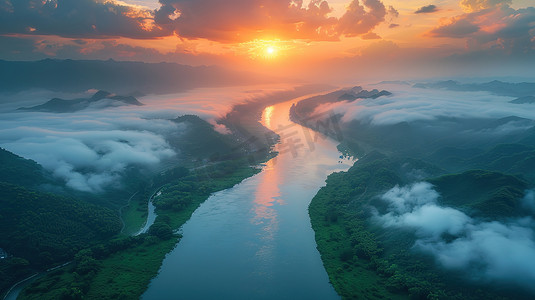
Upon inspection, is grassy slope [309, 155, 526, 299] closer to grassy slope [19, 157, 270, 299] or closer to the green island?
grassy slope [19, 157, 270, 299]

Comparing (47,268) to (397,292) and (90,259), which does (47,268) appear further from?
(397,292)

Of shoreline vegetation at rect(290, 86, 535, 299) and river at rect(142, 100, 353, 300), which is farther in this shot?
river at rect(142, 100, 353, 300)

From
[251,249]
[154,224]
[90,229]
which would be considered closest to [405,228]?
[251,249]

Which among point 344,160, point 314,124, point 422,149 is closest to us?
point 344,160

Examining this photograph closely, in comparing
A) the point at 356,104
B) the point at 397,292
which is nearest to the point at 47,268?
the point at 397,292

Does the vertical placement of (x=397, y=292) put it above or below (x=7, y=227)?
→ below

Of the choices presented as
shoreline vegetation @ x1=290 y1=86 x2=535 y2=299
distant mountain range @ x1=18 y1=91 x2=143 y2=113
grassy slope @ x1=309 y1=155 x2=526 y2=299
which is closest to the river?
grassy slope @ x1=309 y1=155 x2=526 y2=299
